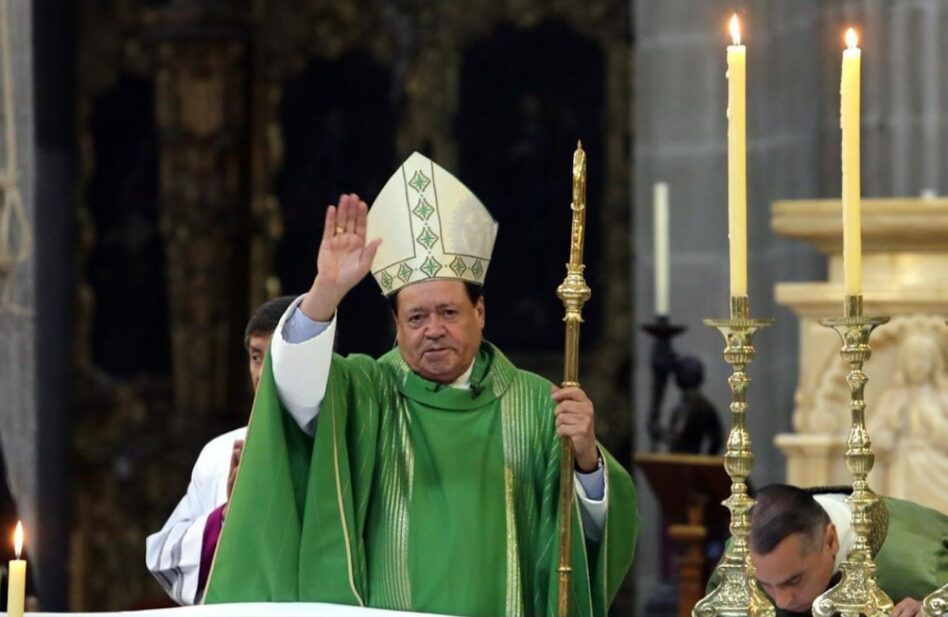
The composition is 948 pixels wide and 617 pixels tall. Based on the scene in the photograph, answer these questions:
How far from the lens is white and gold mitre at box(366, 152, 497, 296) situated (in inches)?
177

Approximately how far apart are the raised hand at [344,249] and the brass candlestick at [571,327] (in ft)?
1.11

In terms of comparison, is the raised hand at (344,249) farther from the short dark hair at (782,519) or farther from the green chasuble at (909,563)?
the green chasuble at (909,563)

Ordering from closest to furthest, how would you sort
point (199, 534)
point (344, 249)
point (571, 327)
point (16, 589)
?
point (16, 589) < point (571, 327) < point (344, 249) < point (199, 534)

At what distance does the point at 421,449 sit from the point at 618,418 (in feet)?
21.9

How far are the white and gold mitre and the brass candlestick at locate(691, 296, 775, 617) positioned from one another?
1.24 meters

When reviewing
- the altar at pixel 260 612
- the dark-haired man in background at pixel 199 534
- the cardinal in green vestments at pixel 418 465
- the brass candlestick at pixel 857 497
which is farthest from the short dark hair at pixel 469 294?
the brass candlestick at pixel 857 497

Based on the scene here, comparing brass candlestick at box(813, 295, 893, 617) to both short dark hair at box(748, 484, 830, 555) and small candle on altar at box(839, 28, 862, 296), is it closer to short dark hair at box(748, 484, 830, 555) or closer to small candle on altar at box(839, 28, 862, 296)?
small candle on altar at box(839, 28, 862, 296)

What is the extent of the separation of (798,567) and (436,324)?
82 centimetres

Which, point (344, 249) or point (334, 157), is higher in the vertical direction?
point (334, 157)

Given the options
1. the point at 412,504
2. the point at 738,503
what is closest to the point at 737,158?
the point at 738,503

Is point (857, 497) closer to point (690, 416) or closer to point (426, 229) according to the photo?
point (426, 229)

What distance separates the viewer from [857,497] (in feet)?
11.0

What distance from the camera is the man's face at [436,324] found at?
14.6 feet

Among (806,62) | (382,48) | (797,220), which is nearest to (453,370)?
(797,220)
